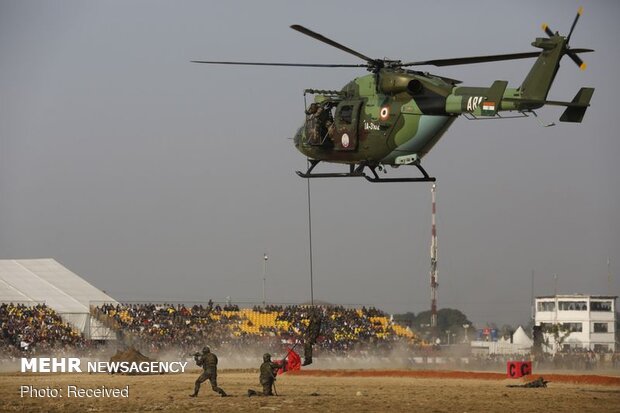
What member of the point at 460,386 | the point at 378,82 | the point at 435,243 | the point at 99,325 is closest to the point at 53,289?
the point at 99,325

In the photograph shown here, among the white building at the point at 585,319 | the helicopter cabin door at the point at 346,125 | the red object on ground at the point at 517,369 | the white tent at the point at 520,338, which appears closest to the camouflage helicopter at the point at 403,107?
the helicopter cabin door at the point at 346,125

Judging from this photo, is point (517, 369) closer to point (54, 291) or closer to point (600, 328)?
point (54, 291)

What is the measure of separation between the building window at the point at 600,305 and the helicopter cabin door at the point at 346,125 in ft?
251

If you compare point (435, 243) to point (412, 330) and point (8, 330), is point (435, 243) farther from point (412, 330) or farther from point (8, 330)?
point (8, 330)

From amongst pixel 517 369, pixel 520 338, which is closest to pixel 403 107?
pixel 517 369

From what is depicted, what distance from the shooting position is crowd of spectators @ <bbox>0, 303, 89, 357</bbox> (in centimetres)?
5516

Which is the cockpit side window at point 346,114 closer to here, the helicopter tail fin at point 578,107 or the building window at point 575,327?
the helicopter tail fin at point 578,107

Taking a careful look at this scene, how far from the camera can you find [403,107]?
1355 inches

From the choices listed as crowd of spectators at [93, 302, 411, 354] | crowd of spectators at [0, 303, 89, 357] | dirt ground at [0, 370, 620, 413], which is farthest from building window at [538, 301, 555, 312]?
crowd of spectators at [0, 303, 89, 357]

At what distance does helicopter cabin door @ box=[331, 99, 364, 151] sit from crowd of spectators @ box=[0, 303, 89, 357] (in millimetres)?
25969

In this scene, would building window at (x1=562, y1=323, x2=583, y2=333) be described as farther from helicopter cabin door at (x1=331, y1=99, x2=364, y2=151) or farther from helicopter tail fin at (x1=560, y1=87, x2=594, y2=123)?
helicopter tail fin at (x1=560, y1=87, x2=594, y2=123)

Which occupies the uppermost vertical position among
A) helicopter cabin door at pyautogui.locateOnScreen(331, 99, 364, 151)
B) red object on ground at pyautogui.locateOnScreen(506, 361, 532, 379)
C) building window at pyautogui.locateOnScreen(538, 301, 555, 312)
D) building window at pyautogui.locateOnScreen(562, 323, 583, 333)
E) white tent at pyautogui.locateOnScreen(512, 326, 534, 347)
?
helicopter cabin door at pyautogui.locateOnScreen(331, 99, 364, 151)

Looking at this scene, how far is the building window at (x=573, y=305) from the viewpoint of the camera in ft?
351

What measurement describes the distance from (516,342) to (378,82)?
66196 mm
